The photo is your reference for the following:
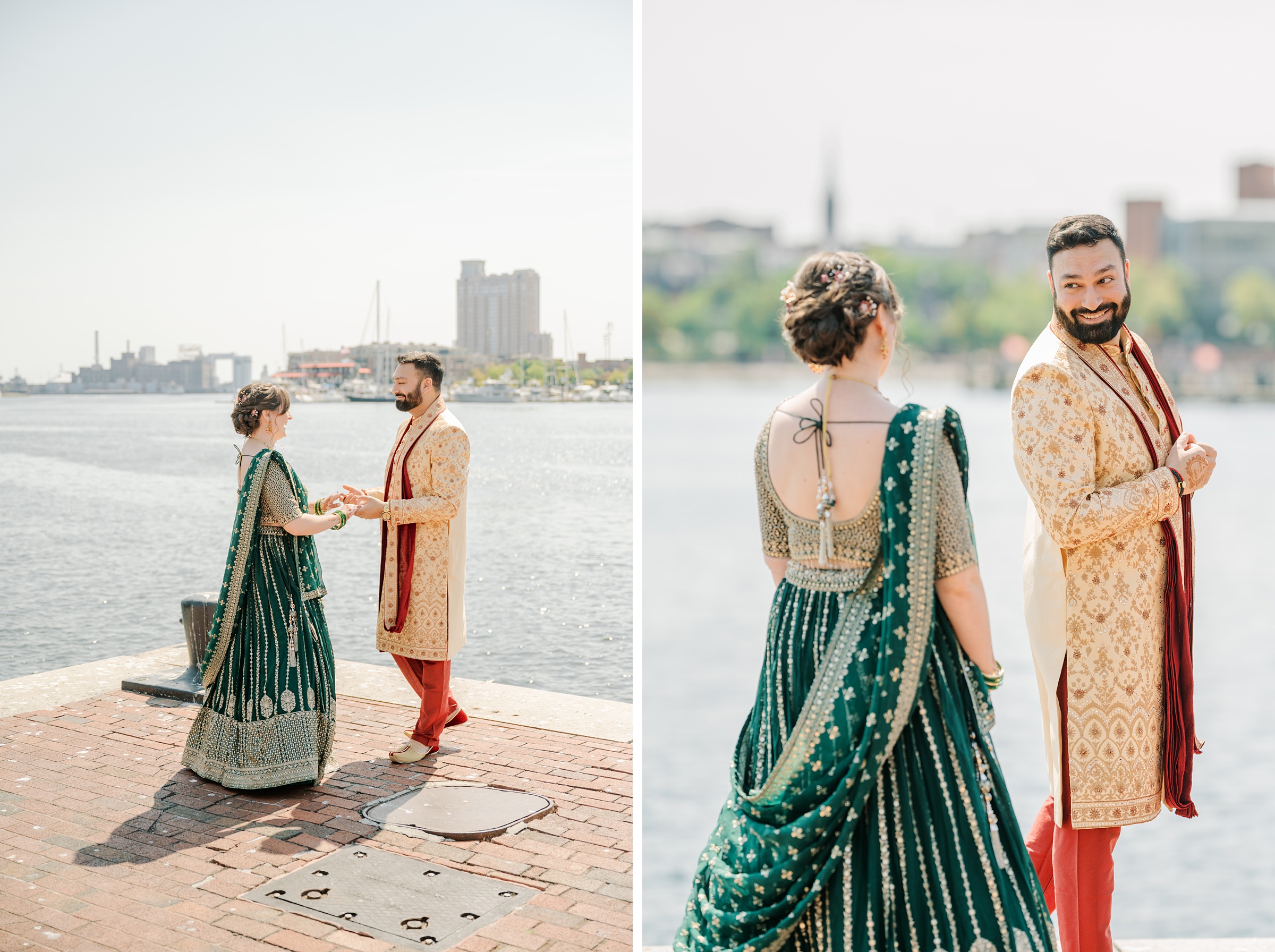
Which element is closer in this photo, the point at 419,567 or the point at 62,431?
the point at 419,567

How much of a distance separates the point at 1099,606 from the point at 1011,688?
46.4 feet

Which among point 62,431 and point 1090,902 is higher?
point 62,431

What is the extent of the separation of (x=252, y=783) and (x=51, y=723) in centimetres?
141

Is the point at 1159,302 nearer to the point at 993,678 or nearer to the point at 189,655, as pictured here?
the point at 189,655

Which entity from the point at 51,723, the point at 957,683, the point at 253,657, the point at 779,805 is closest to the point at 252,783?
the point at 253,657

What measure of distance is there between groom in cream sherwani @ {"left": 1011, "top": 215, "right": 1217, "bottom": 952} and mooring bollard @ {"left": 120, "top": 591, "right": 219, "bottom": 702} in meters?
4.00

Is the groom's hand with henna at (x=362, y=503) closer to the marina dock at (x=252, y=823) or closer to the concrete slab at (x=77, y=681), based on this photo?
the marina dock at (x=252, y=823)

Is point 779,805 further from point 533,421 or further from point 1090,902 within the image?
point 533,421

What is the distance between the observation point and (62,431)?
508 inches

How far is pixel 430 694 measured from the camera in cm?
489

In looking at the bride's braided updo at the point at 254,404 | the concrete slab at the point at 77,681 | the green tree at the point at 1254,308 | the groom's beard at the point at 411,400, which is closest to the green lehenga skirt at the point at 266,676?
the bride's braided updo at the point at 254,404

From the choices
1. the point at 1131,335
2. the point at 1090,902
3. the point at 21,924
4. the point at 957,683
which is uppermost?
the point at 1131,335

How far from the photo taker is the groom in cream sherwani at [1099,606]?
278cm

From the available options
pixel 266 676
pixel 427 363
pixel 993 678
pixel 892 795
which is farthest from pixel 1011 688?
pixel 892 795
